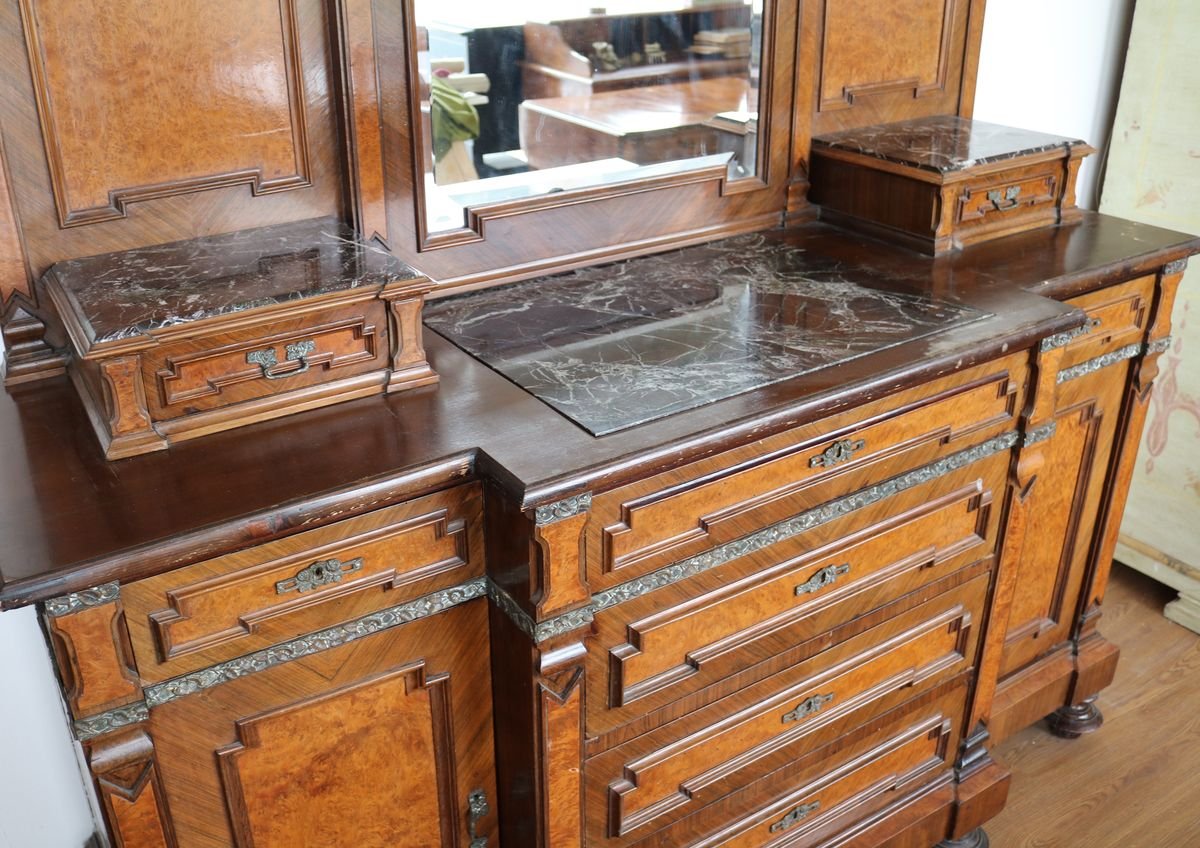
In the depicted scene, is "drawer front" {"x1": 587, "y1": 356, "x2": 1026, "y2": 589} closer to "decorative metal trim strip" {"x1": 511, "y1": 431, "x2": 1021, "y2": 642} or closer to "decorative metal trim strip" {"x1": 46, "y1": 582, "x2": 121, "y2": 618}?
"decorative metal trim strip" {"x1": 511, "y1": 431, "x2": 1021, "y2": 642}

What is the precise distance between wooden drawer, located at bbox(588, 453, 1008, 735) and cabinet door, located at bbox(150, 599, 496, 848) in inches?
7.7

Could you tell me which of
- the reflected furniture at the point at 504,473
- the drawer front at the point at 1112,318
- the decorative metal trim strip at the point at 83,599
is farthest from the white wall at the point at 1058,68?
the decorative metal trim strip at the point at 83,599

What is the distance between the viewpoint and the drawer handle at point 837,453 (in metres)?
1.63

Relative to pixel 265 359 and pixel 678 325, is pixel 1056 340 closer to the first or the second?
pixel 678 325

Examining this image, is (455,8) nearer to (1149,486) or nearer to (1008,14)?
(1008,14)

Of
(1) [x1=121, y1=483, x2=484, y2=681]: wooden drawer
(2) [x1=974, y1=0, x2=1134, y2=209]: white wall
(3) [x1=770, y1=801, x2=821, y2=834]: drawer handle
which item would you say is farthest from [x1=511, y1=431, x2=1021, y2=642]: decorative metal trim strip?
(2) [x1=974, y1=0, x2=1134, y2=209]: white wall

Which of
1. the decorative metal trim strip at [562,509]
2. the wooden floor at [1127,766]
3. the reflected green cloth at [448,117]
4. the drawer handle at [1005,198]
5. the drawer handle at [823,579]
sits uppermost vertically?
the reflected green cloth at [448,117]

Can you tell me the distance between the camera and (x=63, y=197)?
61.9 inches

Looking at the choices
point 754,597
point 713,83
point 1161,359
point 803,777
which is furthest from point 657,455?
point 1161,359

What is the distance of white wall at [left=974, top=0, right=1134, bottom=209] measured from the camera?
256cm

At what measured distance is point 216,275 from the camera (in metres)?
1.54

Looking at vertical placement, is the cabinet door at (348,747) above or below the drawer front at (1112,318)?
below

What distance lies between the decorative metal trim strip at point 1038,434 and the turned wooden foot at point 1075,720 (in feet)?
2.97

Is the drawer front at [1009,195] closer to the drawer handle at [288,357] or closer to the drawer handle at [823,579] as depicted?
the drawer handle at [823,579]
